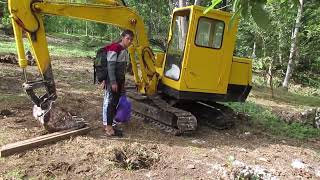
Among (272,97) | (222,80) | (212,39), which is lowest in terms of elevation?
(272,97)

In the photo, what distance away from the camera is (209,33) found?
321 inches

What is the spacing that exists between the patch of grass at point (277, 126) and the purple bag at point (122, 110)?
291 cm

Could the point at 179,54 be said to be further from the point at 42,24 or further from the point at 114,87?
the point at 42,24

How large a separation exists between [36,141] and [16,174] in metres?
1.06

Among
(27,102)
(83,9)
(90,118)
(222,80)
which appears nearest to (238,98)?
(222,80)

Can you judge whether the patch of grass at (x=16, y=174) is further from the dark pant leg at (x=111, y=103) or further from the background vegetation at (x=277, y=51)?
the background vegetation at (x=277, y=51)

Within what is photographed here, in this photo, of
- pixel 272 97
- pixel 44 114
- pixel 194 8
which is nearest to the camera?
pixel 44 114

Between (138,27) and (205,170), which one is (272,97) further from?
(205,170)

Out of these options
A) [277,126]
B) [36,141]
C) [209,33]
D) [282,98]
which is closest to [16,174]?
[36,141]

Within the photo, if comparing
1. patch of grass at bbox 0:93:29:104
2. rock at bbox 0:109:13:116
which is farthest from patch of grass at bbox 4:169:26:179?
patch of grass at bbox 0:93:29:104

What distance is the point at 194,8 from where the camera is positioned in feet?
25.6

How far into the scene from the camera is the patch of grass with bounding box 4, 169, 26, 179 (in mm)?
5448

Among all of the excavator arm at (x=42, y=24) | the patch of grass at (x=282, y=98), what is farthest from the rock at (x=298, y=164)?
the patch of grass at (x=282, y=98)

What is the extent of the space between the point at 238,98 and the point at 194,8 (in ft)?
7.10
